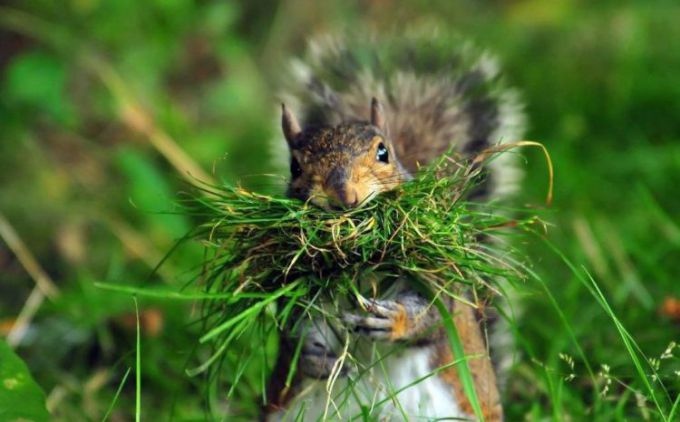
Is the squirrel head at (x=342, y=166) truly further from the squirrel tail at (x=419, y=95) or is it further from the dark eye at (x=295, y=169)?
the squirrel tail at (x=419, y=95)

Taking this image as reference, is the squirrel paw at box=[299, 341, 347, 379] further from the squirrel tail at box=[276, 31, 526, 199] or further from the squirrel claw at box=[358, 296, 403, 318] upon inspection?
the squirrel tail at box=[276, 31, 526, 199]

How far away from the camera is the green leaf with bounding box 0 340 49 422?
6.65 ft

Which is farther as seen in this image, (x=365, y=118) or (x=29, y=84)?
(x=29, y=84)

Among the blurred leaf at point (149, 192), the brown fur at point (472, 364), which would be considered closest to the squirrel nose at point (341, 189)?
the brown fur at point (472, 364)

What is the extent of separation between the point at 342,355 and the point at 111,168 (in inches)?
97.5

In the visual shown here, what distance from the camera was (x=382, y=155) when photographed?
2.05m

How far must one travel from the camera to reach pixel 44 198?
3.81 meters

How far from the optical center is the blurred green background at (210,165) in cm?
283

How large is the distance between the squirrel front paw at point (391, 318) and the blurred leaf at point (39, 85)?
6.19 feet

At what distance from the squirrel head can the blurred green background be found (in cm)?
55

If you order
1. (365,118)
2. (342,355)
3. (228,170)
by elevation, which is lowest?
(228,170)

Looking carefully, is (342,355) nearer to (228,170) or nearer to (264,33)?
(228,170)

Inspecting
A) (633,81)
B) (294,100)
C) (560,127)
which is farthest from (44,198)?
(633,81)

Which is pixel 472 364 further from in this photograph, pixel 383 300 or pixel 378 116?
pixel 378 116
